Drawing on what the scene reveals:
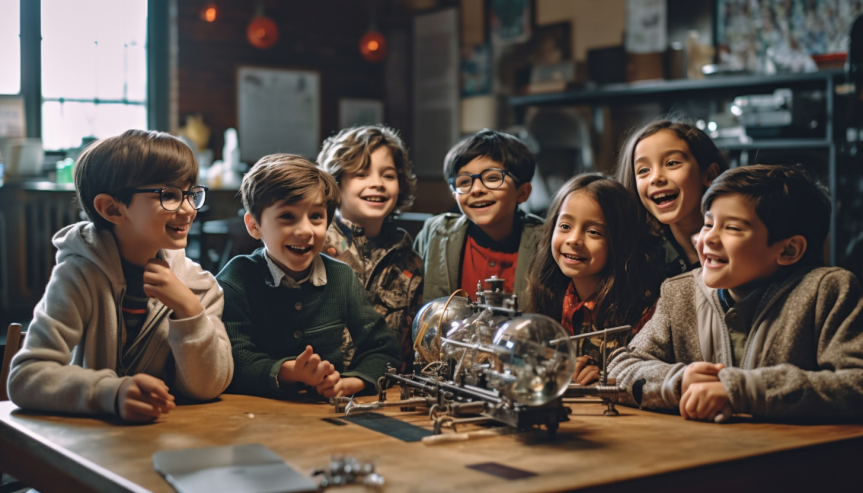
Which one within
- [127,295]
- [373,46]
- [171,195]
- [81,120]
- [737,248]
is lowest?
[127,295]

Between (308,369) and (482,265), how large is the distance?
89 cm

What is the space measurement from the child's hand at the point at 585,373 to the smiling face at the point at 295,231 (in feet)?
2.16

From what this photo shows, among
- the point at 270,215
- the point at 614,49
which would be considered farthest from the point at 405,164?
the point at 614,49

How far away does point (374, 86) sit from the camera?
27.7ft


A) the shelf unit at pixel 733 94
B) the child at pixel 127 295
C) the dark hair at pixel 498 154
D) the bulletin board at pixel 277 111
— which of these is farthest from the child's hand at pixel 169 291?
the bulletin board at pixel 277 111

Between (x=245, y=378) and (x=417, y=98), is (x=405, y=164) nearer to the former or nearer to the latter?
(x=245, y=378)

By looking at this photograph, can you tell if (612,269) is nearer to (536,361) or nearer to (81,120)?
(536,361)

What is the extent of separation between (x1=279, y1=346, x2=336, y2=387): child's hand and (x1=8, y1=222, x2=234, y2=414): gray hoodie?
0.14m

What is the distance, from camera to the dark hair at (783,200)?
164cm

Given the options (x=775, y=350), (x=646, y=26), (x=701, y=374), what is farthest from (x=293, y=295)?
(x=646, y=26)

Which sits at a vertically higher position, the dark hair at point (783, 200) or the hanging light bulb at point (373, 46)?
the hanging light bulb at point (373, 46)

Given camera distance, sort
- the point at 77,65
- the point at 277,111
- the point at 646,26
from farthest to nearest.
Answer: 1. the point at 277,111
2. the point at 77,65
3. the point at 646,26

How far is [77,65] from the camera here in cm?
682

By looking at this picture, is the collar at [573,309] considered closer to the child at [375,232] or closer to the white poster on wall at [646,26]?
the child at [375,232]
